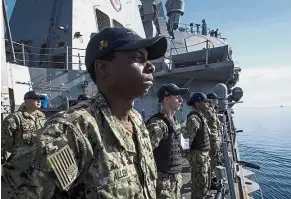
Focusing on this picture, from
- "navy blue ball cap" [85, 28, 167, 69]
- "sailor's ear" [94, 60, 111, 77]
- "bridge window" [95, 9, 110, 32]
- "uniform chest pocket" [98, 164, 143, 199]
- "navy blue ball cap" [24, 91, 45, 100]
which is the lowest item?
"uniform chest pocket" [98, 164, 143, 199]

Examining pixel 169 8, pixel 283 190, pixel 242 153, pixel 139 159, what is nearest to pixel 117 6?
pixel 169 8

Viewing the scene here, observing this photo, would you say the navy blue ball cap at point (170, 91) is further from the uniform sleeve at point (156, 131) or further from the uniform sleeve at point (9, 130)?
the uniform sleeve at point (9, 130)

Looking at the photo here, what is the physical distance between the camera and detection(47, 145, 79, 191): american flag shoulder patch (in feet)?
3.51

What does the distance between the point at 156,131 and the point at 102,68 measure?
5.99ft

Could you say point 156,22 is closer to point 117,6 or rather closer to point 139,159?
point 117,6

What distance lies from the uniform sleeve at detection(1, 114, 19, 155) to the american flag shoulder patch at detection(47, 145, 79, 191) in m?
3.39

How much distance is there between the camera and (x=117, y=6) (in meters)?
12.0

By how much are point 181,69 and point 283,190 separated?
6.83 m

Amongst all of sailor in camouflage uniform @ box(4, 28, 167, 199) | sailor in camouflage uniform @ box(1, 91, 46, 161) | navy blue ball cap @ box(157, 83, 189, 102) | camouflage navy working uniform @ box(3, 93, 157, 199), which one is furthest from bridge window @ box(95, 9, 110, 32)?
camouflage navy working uniform @ box(3, 93, 157, 199)

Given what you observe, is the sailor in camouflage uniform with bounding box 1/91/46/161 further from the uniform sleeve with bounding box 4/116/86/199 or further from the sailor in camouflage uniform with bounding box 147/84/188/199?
the uniform sleeve with bounding box 4/116/86/199

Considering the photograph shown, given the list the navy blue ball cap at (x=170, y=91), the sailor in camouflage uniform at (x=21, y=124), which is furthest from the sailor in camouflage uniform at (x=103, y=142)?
the sailor in camouflage uniform at (x=21, y=124)

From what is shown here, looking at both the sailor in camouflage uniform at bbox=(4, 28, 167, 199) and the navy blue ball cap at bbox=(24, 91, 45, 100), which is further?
the navy blue ball cap at bbox=(24, 91, 45, 100)

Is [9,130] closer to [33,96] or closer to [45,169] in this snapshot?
[33,96]

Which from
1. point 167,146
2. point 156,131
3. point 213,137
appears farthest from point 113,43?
point 213,137
